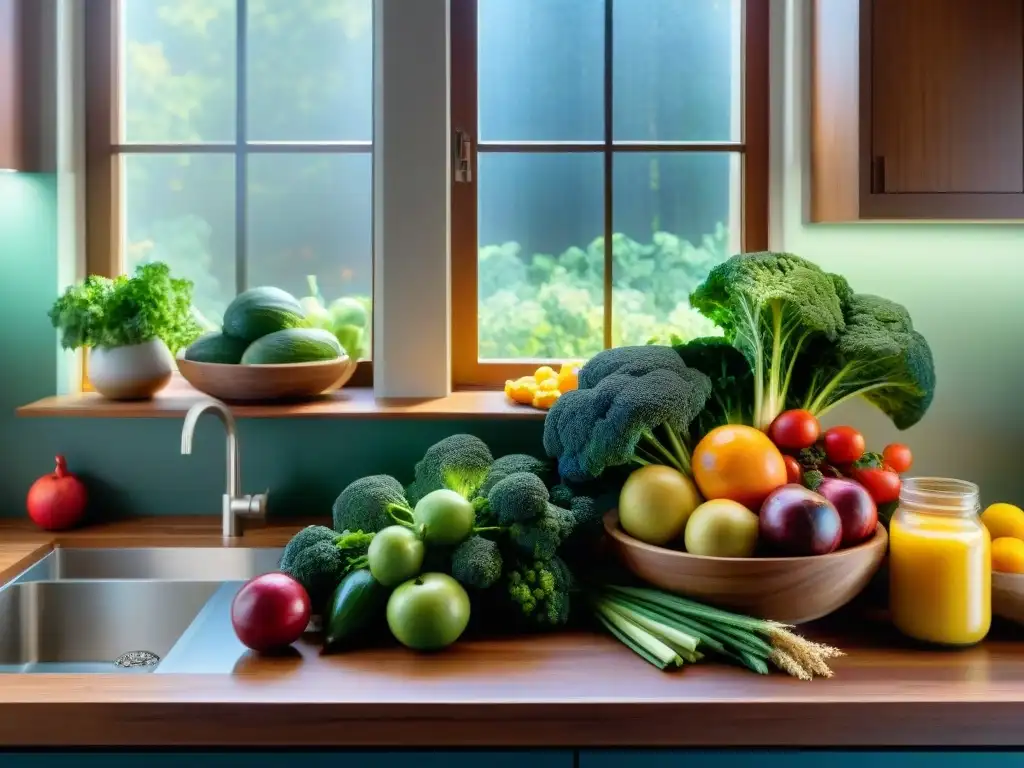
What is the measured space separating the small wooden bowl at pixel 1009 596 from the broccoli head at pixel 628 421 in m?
0.47

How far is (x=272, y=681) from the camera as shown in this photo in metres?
1.26

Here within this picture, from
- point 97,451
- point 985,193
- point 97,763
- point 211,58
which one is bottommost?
point 97,763

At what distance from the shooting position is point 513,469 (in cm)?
162

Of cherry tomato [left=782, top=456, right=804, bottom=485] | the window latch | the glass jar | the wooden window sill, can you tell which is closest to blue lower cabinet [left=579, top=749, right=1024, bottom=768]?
the glass jar

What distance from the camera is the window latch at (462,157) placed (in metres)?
2.08

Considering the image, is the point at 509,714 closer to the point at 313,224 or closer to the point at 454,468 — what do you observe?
the point at 454,468

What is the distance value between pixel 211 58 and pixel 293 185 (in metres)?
0.32

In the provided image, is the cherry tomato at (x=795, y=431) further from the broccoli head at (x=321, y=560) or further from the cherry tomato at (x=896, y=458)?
the broccoli head at (x=321, y=560)

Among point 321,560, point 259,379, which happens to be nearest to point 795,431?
point 321,560

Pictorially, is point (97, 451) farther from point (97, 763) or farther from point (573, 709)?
point (573, 709)

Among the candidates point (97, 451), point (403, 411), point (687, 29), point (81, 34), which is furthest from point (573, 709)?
point (81, 34)

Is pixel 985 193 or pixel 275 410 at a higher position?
pixel 985 193

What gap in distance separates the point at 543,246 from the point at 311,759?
4.02 ft

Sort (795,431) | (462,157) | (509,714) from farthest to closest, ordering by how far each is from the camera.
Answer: (462,157) < (795,431) < (509,714)
